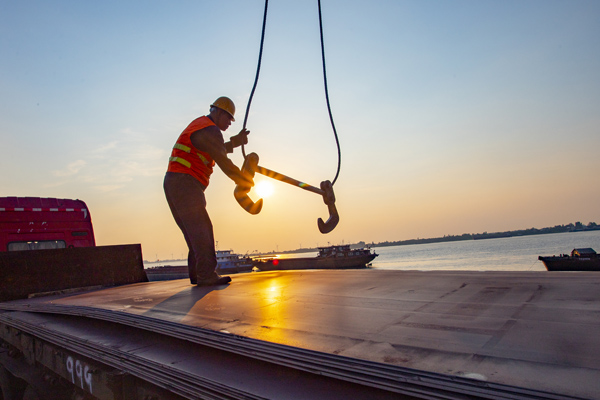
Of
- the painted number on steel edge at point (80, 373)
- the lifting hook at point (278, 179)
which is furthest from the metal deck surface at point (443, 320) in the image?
the lifting hook at point (278, 179)

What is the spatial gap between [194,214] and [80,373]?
224 cm

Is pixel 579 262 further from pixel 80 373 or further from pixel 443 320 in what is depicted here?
pixel 80 373

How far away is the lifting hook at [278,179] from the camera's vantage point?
13.3ft

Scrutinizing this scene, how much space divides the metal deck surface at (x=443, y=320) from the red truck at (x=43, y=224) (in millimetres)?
4921

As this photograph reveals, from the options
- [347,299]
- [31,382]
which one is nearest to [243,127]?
[347,299]

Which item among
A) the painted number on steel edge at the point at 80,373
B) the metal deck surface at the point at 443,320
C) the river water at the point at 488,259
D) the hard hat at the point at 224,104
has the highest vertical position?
the hard hat at the point at 224,104

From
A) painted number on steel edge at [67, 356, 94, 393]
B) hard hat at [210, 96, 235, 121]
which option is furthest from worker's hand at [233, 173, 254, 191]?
painted number on steel edge at [67, 356, 94, 393]

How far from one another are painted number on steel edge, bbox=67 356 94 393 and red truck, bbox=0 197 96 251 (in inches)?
227

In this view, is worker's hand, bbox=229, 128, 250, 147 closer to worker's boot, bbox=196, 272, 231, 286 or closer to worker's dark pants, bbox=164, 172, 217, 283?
worker's dark pants, bbox=164, 172, 217, 283

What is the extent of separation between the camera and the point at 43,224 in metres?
7.18

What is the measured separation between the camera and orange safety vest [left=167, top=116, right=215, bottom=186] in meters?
4.11

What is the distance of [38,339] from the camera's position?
2.88m

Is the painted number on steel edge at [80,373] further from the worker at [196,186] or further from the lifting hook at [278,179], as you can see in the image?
the lifting hook at [278,179]

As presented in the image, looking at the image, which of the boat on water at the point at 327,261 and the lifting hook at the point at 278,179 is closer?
the lifting hook at the point at 278,179
